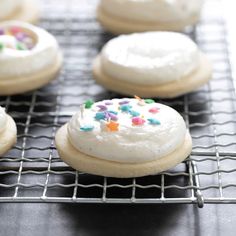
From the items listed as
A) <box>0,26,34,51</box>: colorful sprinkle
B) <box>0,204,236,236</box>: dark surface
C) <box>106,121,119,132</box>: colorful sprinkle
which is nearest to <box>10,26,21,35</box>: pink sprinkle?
<box>0,26,34,51</box>: colorful sprinkle

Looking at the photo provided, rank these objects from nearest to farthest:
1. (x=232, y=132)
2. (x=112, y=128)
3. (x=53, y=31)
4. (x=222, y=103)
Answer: (x=112, y=128), (x=232, y=132), (x=222, y=103), (x=53, y=31)

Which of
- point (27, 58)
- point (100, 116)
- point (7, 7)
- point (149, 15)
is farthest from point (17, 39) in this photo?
point (100, 116)

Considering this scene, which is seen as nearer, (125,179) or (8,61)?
(125,179)

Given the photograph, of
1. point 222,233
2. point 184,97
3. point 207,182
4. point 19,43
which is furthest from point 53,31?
point 222,233

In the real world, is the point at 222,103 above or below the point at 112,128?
below

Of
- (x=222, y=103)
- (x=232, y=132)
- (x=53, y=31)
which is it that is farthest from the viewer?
(x=53, y=31)

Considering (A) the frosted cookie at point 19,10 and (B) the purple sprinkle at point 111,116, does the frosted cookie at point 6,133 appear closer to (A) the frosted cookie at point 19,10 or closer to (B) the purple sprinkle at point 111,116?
(B) the purple sprinkle at point 111,116

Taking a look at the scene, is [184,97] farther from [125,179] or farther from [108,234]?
[108,234]
